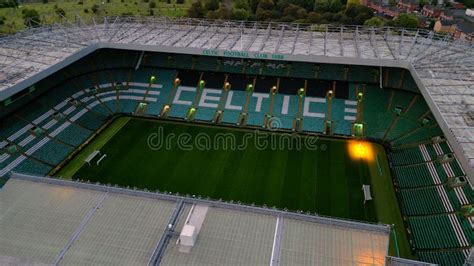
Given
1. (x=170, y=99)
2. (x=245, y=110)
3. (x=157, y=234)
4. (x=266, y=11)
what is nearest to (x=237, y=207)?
(x=157, y=234)

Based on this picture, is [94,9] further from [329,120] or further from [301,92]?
[329,120]

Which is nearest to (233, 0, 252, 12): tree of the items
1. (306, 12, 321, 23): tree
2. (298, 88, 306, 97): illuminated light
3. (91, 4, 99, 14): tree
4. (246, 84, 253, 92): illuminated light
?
(306, 12, 321, 23): tree

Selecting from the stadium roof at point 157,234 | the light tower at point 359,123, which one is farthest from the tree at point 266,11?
the stadium roof at point 157,234

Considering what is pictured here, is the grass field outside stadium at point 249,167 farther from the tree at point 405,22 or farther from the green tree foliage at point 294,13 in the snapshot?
the green tree foliage at point 294,13

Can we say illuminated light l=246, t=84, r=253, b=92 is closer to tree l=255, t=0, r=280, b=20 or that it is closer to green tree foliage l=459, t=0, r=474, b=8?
tree l=255, t=0, r=280, b=20

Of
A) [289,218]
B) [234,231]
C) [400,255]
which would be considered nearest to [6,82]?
[234,231]

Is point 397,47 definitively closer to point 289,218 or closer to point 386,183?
point 386,183

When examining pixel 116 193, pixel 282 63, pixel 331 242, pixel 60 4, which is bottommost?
pixel 116 193
